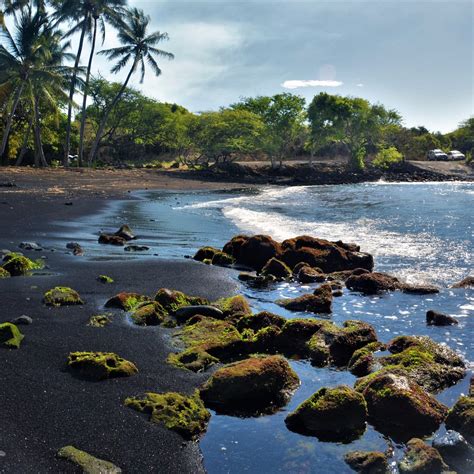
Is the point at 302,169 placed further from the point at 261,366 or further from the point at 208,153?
the point at 261,366

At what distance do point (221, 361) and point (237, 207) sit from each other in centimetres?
2317

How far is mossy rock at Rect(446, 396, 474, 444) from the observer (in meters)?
4.51

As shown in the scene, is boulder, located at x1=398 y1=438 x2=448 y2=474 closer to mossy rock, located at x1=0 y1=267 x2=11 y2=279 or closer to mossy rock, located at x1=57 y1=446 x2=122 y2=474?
mossy rock, located at x1=57 y1=446 x2=122 y2=474

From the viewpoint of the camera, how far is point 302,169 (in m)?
65.3

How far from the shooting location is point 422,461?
402cm

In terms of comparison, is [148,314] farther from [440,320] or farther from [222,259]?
[222,259]

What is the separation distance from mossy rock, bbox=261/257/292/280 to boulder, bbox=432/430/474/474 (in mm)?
7062

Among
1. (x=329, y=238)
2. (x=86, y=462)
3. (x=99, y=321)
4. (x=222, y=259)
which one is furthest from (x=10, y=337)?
(x=329, y=238)

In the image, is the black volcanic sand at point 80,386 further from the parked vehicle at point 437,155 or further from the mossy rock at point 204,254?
the parked vehicle at point 437,155

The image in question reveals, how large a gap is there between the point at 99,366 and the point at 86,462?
1.64 metres

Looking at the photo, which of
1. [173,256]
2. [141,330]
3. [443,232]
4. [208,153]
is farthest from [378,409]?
[208,153]

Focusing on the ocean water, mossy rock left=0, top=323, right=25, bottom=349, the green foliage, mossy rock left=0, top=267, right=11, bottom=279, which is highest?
the green foliage

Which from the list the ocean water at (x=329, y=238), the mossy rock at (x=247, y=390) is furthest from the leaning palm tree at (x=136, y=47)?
the mossy rock at (x=247, y=390)

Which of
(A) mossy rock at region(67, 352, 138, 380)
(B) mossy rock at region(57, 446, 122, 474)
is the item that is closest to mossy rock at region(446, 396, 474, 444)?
(B) mossy rock at region(57, 446, 122, 474)
